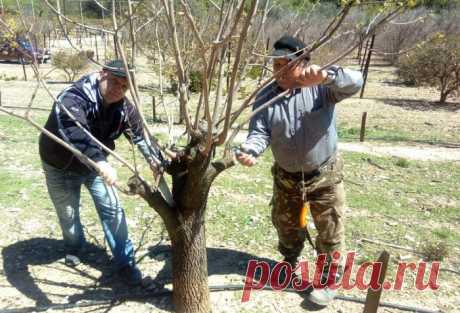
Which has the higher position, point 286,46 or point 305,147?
point 286,46

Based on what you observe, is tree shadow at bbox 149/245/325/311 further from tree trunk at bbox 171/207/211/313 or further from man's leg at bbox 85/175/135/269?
tree trunk at bbox 171/207/211/313

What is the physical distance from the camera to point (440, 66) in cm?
1335

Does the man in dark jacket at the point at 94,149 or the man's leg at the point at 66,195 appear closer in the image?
the man in dark jacket at the point at 94,149

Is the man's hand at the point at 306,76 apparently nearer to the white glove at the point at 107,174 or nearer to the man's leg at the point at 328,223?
the man's leg at the point at 328,223

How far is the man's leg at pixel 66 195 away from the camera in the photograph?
3092mm

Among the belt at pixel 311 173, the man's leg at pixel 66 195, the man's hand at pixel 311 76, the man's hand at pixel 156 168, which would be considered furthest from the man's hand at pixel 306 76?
the man's leg at pixel 66 195

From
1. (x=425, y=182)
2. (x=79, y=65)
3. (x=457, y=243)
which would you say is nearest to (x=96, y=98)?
(x=457, y=243)

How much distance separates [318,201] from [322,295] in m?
0.65

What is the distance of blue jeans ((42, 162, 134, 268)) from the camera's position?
3.04m

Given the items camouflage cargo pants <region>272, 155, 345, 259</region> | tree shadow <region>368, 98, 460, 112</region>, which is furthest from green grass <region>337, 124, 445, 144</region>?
camouflage cargo pants <region>272, 155, 345, 259</region>

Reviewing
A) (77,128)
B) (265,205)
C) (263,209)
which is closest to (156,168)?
(77,128)

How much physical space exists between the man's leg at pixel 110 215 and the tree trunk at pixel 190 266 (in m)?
0.56

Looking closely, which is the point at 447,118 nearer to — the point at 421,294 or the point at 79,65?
the point at 421,294

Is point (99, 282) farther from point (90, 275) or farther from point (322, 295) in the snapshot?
point (322, 295)
